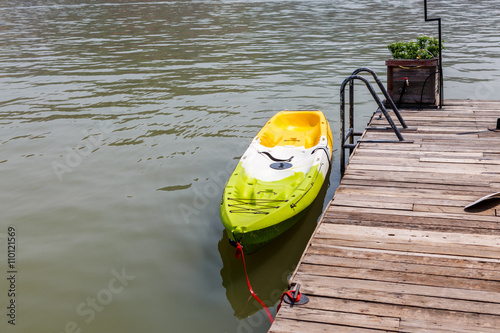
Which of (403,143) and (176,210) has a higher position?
(403,143)

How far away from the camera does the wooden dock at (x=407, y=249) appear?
4.05 metres

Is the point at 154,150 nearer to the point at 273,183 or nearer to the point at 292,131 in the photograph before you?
the point at 292,131

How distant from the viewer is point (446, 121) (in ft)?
29.5

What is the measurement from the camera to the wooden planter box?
369 inches

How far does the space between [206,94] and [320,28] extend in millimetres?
13926

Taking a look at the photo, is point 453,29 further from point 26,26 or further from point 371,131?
point 26,26

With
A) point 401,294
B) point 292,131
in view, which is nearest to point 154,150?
point 292,131

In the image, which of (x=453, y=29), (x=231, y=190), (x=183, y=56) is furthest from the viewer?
(x=453, y=29)

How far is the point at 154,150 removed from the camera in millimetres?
10609

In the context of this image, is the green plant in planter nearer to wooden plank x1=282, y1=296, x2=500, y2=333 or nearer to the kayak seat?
the kayak seat


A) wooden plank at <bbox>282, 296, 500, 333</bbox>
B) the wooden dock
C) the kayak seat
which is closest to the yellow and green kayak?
the kayak seat

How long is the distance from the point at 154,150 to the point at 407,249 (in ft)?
21.7

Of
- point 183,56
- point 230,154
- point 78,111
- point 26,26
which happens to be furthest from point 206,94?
point 26,26

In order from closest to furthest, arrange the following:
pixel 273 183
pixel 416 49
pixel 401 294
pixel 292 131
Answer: pixel 401 294
pixel 273 183
pixel 292 131
pixel 416 49
